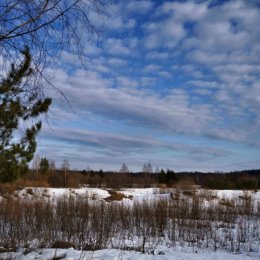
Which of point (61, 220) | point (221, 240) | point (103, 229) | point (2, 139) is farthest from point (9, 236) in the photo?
point (221, 240)

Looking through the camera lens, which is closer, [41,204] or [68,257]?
[68,257]

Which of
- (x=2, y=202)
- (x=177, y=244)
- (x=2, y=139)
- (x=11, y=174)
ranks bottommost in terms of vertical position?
(x=177, y=244)

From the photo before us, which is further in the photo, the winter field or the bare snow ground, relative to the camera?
the winter field

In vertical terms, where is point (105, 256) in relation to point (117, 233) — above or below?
below

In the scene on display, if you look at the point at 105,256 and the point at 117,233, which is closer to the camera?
the point at 105,256

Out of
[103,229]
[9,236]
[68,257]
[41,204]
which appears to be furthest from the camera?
[41,204]

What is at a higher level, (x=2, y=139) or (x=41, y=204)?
(x=2, y=139)

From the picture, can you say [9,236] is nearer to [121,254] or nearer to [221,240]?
[121,254]

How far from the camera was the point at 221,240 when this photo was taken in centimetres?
1107

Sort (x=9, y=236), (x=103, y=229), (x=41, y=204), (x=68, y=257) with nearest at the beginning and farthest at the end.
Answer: (x=68, y=257)
(x=9, y=236)
(x=103, y=229)
(x=41, y=204)

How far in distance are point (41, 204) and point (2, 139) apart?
2.52m

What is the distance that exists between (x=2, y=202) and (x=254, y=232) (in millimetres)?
8347

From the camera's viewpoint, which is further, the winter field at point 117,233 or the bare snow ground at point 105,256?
the winter field at point 117,233

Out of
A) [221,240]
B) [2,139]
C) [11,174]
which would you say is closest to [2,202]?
[11,174]
